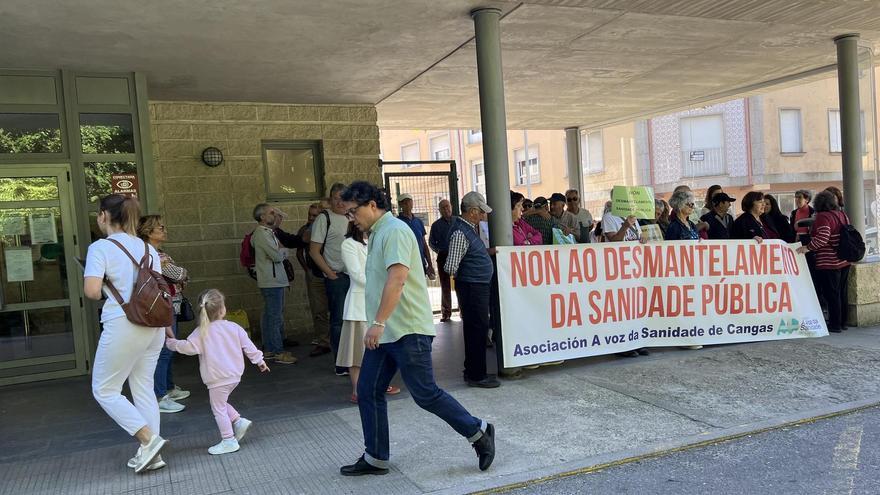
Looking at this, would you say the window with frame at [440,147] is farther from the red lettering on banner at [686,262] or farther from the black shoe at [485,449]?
the black shoe at [485,449]

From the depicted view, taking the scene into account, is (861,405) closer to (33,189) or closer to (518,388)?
(518,388)

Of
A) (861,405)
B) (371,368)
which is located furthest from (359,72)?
(861,405)

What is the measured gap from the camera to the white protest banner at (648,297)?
19.6ft

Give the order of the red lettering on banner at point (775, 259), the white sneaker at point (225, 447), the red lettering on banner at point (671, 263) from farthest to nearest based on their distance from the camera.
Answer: the red lettering on banner at point (775, 259), the red lettering on banner at point (671, 263), the white sneaker at point (225, 447)

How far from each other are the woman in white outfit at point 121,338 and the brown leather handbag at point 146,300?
1.3 inches

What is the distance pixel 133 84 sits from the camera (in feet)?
23.7

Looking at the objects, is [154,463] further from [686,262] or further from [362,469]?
[686,262]

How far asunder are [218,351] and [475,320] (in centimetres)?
224

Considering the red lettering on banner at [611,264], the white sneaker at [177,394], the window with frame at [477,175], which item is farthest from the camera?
the window with frame at [477,175]

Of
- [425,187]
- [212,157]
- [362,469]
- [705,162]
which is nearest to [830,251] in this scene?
[425,187]

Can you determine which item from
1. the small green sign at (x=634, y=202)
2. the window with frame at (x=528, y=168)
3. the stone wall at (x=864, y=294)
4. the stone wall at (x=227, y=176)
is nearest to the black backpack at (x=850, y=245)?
the stone wall at (x=864, y=294)

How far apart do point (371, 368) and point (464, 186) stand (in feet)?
93.5

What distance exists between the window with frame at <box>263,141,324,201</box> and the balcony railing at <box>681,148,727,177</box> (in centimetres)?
1973

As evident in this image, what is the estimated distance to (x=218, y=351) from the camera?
14.5 ft
